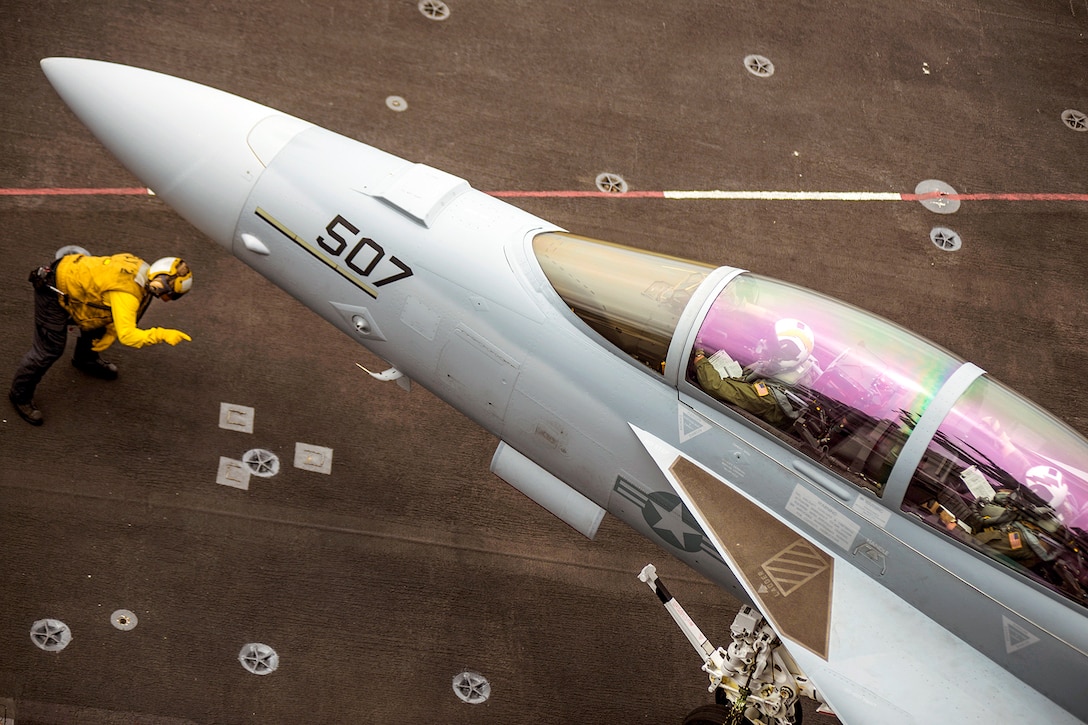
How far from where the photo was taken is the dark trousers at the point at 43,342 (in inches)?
284

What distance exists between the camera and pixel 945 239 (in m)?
10.6

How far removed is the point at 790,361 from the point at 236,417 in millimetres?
4473

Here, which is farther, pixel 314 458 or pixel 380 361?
pixel 380 361

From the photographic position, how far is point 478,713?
23.1ft

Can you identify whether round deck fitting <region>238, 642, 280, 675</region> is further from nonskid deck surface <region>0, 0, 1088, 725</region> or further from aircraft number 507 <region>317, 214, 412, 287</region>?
aircraft number 507 <region>317, 214, 412, 287</region>

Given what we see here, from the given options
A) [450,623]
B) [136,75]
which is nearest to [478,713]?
[450,623]

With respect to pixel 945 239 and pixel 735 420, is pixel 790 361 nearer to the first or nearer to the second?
pixel 735 420

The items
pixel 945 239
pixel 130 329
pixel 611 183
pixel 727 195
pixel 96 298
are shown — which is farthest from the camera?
pixel 945 239

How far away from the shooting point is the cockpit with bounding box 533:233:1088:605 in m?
5.07

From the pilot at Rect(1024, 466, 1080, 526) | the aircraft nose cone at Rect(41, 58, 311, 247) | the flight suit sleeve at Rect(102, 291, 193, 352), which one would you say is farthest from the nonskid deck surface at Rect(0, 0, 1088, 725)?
the pilot at Rect(1024, 466, 1080, 526)

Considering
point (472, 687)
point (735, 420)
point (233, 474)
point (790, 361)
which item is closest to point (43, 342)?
point (233, 474)

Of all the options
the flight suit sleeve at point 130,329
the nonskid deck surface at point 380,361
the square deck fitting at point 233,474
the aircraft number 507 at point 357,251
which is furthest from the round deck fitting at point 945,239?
the flight suit sleeve at point 130,329

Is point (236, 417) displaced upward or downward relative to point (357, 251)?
downward

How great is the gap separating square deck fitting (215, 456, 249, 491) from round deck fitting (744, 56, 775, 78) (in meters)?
6.99
